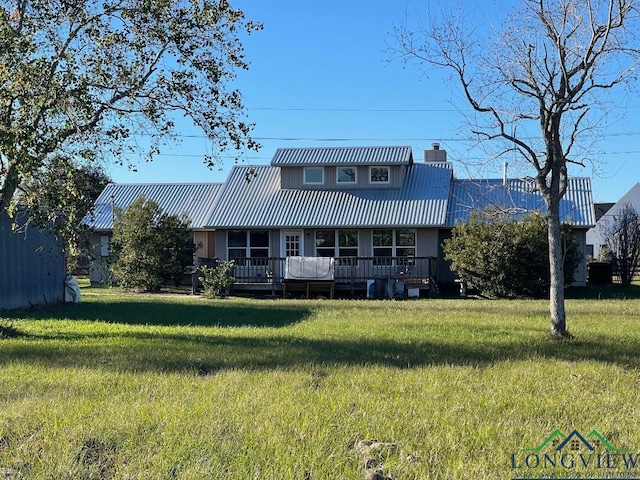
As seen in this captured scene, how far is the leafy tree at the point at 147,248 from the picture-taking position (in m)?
24.2

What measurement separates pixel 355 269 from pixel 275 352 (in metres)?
15.4

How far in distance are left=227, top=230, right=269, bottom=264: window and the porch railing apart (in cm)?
231

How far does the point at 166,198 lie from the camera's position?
31734 millimetres

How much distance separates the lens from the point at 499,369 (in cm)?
752

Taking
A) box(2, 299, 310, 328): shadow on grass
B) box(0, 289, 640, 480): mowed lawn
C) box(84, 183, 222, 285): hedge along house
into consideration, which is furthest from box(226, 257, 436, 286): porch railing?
box(0, 289, 640, 480): mowed lawn

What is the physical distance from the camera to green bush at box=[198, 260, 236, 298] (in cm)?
2248

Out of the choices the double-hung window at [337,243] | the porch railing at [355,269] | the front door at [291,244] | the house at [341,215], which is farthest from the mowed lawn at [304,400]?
the front door at [291,244]

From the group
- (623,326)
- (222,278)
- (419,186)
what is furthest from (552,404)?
(419,186)

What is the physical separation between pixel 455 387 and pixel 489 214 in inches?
211

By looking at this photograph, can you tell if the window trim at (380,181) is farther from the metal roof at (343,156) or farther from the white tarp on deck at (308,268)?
the white tarp on deck at (308,268)

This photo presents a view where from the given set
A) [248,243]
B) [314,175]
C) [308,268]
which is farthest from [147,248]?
[314,175]

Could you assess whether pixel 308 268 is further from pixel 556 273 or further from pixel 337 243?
pixel 556 273

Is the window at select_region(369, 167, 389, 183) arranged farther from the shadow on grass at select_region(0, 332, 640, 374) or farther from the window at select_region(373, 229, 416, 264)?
the shadow on grass at select_region(0, 332, 640, 374)

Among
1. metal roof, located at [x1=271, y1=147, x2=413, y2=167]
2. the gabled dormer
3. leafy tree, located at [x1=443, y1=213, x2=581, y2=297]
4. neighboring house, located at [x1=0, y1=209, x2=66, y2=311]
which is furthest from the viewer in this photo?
the gabled dormer
